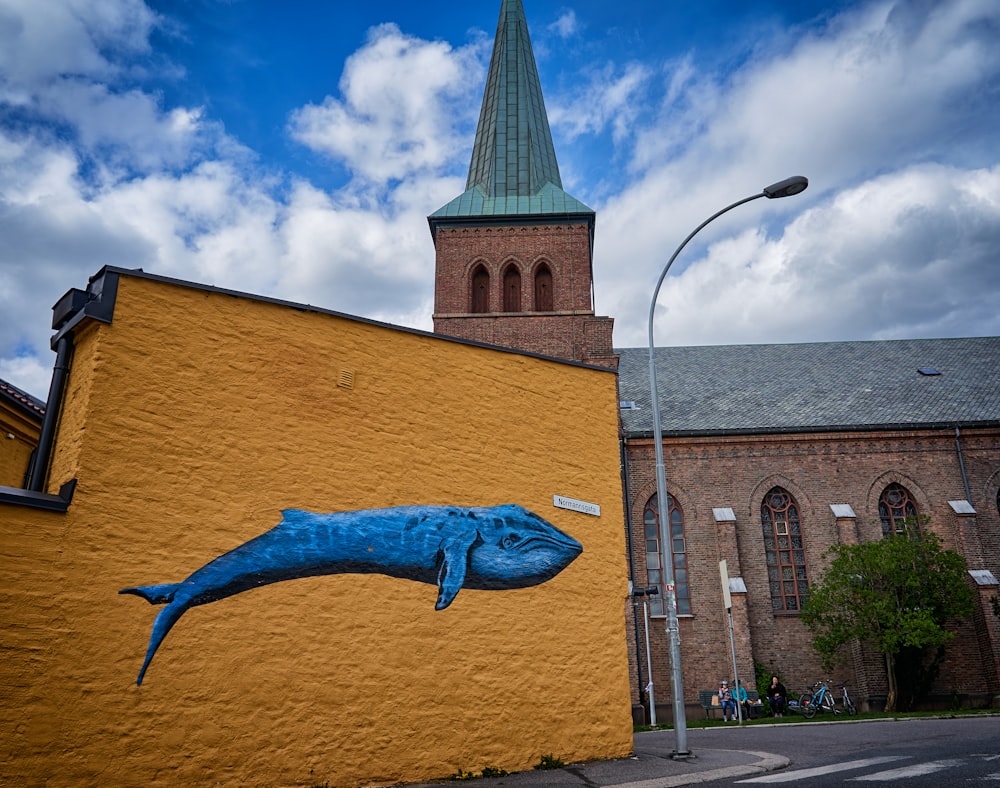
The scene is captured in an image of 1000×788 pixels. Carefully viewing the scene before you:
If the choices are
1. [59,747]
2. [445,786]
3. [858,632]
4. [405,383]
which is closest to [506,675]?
[445,786]

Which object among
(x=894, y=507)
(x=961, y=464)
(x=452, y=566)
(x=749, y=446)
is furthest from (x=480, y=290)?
(x=452, y=566)

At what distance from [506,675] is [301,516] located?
3465 millimetres

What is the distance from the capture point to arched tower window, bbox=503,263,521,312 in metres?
32.3

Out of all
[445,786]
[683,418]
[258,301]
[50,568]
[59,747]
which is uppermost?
[683,418]

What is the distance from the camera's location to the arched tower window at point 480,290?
3238cm

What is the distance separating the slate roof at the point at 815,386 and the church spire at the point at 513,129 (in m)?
9.34

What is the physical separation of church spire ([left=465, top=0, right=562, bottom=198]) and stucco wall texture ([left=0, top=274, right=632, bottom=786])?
24.2m

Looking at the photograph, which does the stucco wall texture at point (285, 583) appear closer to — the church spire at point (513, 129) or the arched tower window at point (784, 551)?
the arched tower window at point (784, 551)

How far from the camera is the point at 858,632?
2359 centimetres

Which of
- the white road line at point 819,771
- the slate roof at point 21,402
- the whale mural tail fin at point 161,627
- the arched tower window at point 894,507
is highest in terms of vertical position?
the arched tower window at point 894,507

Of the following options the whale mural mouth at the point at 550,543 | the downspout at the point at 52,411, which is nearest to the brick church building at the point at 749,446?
the whale mural mouth at the point at 550,543

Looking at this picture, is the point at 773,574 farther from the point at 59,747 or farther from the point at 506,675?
the point at 59,747

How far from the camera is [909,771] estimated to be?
8609mm

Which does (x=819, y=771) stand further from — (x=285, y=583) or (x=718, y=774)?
(x=285, y=583)
